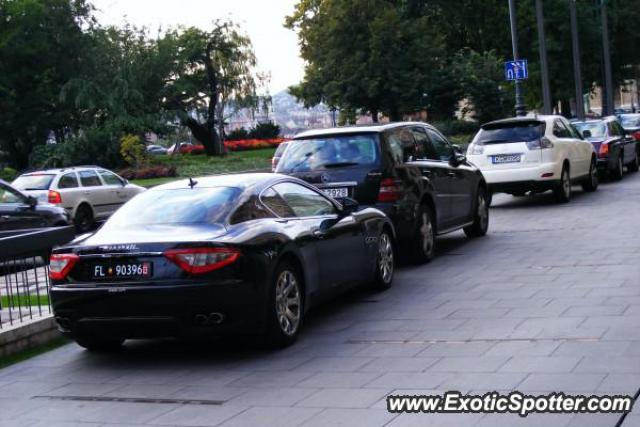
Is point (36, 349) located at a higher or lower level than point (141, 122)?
lower

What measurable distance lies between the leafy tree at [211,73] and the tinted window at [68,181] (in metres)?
33.3

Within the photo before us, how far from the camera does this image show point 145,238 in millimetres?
7844

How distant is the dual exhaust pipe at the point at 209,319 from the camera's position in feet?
24.8

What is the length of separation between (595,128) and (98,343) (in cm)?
1904

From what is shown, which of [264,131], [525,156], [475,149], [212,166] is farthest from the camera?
[264,131]

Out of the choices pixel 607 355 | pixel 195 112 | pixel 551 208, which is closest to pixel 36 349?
pixel 607 355

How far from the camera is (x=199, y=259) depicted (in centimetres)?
757

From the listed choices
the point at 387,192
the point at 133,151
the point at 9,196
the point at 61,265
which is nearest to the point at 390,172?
the point at 387,192

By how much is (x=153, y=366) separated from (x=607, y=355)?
134 inches

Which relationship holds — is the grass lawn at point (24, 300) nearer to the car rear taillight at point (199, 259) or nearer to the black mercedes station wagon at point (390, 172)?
the car rear taillight at point (199, 259)

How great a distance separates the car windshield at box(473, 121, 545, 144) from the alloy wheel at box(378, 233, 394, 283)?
8.86 m

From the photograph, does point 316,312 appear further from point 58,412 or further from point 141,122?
point 141,122

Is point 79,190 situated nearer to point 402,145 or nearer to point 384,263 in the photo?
point 402,145

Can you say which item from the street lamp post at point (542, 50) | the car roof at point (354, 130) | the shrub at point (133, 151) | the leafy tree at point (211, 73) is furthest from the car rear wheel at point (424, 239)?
the leafy tree at point (211, 73)
